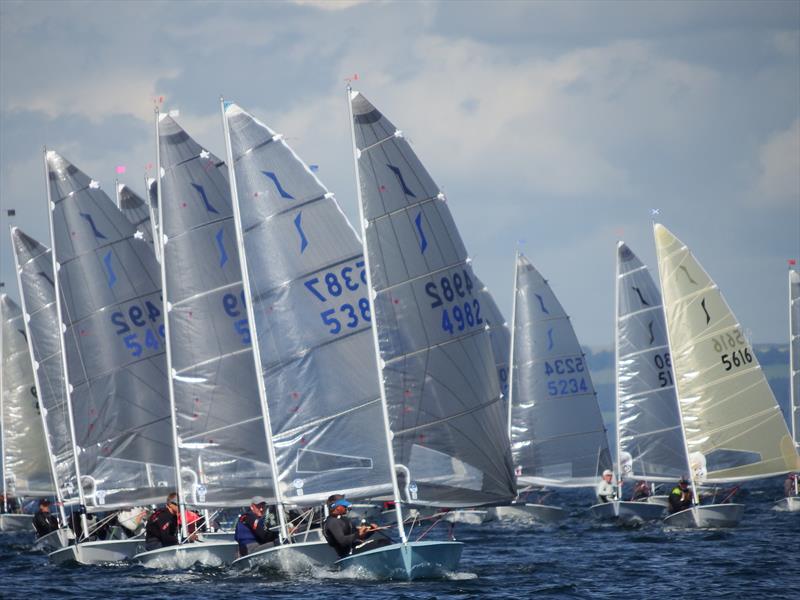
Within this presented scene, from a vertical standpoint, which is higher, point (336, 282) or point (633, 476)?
point (336, 282)

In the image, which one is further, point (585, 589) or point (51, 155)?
point (51, 155)

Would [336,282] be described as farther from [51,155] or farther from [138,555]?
[51,155]

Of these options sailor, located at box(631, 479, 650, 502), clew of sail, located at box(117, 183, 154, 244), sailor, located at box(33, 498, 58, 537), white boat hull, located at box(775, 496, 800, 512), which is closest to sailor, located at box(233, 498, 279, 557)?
sailor, located at box(33, 498, 58, 537)

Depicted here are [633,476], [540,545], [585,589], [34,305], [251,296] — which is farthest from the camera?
[633,476]

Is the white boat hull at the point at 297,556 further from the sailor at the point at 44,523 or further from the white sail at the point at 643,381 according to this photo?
the white sail at the point at 643,381

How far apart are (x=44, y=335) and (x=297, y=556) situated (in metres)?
15.7

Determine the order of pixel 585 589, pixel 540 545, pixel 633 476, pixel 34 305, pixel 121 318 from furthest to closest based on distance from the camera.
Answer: pixel 633 476, pixel 34 305, pixel 540 545, pixel 121 318, pixel 585 589

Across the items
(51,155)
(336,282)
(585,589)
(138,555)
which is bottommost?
(585,589)

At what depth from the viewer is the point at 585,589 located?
23.8 m

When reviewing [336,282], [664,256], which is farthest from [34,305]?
[664,256]

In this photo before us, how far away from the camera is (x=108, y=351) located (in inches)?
1249

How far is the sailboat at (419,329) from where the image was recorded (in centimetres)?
2430

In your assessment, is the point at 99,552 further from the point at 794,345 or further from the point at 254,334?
the point at 794,345

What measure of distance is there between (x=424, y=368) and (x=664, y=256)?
14654 millimetres
